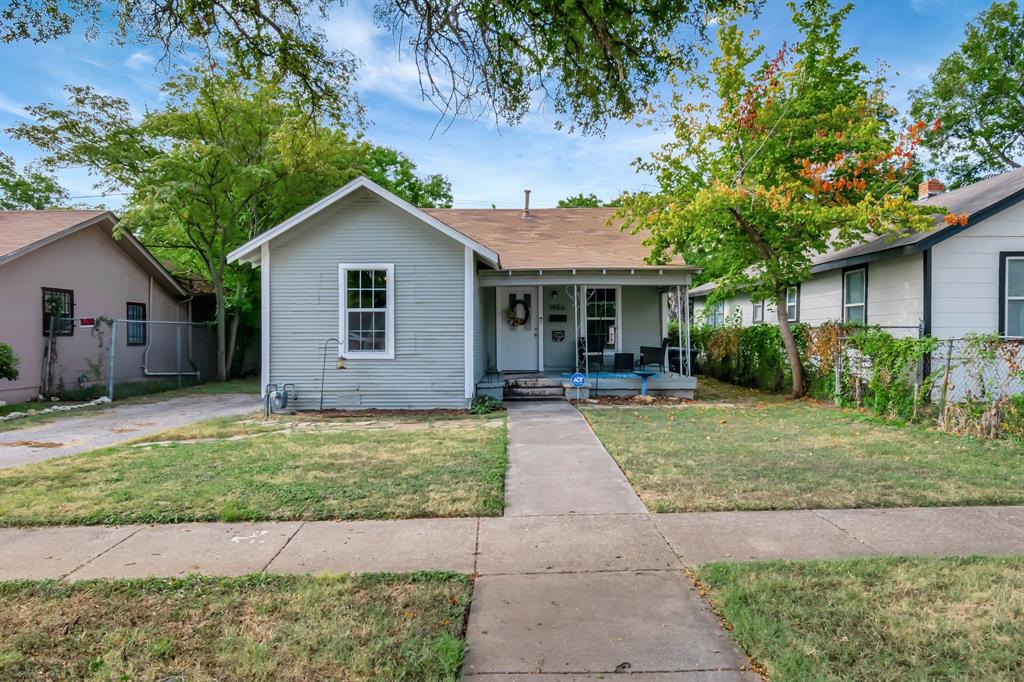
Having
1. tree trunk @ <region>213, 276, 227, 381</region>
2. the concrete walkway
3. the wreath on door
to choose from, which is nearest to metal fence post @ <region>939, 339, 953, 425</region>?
the concrete walkway

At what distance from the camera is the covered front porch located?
514 inches

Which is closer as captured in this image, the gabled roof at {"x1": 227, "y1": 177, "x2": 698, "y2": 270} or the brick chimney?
the gabled roof at {"x1": 227, "y1": 177, "x2": 698, "y2": 270}

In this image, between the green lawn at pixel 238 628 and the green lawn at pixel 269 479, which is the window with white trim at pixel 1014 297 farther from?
the green lawn at pixel 238 628

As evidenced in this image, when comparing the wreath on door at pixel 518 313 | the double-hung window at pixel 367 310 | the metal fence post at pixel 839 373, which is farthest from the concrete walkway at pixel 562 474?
the metal fence post at pixel 839 373

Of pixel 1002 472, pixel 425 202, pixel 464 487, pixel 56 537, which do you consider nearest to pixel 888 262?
pixel 1002 472

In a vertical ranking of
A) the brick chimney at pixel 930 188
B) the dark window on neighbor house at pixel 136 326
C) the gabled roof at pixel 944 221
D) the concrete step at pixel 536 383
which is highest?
the brick chimney at pixel 930 188

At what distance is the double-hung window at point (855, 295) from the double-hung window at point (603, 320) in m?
5.16

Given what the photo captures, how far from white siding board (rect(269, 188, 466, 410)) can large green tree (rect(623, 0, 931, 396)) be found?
4606 millimetres

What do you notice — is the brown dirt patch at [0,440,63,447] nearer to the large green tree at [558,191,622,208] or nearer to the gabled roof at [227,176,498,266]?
the gabled roof at [227,176,498,266]

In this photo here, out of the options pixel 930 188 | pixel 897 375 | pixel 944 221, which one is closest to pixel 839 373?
pixel 897 375

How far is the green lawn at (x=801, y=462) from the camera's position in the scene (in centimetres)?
525

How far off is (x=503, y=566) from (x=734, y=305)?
18941 millimetres

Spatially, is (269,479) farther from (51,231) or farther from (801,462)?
(51,231)

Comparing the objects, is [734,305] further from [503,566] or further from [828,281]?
[503,566]
